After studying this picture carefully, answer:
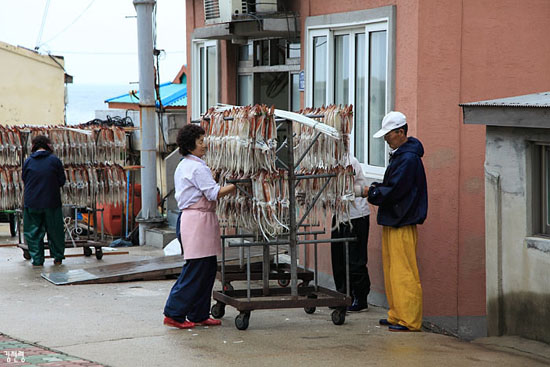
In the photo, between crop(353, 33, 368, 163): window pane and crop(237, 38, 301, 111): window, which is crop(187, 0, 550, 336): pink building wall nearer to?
crop(353, 33, 368, 163): window pane

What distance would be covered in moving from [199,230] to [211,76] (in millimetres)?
6966

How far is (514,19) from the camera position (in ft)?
31.8

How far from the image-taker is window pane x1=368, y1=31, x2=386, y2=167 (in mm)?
10203

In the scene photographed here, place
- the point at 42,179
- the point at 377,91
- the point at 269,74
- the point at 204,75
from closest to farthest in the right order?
the point at 377,91
the point at 42,179
the point at 269,74
the point at 204,75

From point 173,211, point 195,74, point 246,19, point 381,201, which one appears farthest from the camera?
point 173,211

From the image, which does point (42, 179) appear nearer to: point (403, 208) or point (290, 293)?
point (290, 293)

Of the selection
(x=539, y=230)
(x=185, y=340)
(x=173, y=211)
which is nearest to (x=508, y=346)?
(x=539, y=230)

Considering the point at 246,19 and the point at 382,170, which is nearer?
the point at 382,170

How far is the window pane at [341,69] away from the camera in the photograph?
10902 millimetres

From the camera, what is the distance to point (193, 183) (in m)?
8.15

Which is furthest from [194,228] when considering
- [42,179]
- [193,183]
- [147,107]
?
[147,107]

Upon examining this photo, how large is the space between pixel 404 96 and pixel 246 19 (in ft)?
10.2

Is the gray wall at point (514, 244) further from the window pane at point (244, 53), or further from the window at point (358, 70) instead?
the window pane at point (244, 53)

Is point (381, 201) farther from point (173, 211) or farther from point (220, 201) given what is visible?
point (173, 211)
